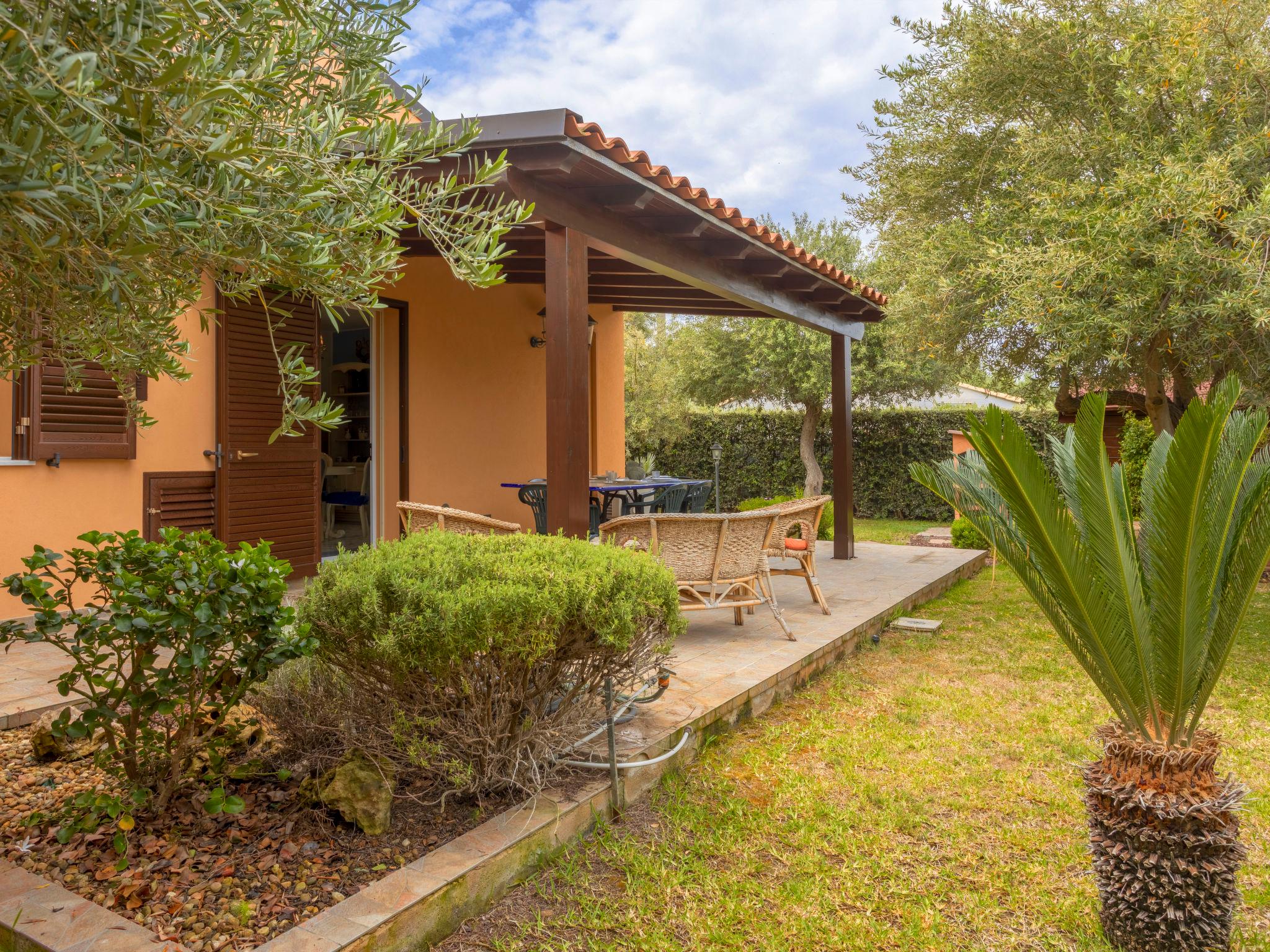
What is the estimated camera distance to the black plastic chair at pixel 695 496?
8.66 metres

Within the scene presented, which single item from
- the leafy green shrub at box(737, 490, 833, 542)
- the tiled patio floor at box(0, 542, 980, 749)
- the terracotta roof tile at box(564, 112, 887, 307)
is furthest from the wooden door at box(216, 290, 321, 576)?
the leafy green shrub at box(737, 490, 833, 542)

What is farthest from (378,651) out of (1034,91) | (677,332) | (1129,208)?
(677,332)

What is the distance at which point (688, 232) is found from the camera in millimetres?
5719

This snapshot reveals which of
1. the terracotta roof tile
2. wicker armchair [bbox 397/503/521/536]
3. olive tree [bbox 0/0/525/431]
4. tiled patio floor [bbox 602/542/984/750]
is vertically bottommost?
tiled patio floor [bbox 602/542/984/750]

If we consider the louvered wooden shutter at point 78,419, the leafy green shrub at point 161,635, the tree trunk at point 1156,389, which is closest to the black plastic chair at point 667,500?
the louvered wooden shutter at point 78,419

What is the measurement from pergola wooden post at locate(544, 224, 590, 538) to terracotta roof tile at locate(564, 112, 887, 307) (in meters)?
0.54

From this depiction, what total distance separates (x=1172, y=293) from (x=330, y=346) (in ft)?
29.6

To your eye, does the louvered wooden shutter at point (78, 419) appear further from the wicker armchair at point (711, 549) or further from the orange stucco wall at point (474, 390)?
the wicker armchair at point (711, 549)

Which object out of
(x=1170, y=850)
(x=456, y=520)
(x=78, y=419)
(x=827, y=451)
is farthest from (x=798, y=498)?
(x=1170, y=850)

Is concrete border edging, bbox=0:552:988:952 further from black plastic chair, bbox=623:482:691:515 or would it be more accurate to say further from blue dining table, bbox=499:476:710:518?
black plastic chair, bbox=623:482:691:515

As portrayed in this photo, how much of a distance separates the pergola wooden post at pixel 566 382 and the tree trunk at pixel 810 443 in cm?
1184

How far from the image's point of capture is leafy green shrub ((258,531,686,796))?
257 cm

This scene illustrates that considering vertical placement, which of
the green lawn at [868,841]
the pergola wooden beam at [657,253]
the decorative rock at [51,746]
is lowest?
the green lawn at [868,841]

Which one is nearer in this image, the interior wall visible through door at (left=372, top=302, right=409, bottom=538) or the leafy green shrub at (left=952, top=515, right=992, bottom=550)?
the interior wall visible through door at (left=372, top=302, right=409, bottom=538)
